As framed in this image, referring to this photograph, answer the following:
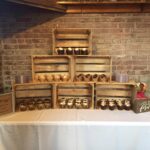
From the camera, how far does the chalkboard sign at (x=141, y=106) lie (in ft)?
7.79

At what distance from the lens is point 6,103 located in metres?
2.34

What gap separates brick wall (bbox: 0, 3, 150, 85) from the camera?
2.79 m

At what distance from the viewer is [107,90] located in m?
2.75

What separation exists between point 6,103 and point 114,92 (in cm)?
140

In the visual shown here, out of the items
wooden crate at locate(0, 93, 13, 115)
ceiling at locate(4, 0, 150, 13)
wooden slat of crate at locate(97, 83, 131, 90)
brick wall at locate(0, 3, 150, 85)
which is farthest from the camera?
brick wall at locate(0, 3, 150, 85)

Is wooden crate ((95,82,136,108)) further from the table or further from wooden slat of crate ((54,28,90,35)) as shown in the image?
wooden slat of crate ((54,28,90,35))

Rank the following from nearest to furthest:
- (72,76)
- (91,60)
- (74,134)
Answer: (74,134) < (72,76) < (91,60)

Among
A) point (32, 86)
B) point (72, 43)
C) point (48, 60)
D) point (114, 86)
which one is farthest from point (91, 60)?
point (32, 86)

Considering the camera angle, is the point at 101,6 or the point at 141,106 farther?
the point at 101,6

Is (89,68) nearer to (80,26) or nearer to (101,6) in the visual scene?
(80,26)

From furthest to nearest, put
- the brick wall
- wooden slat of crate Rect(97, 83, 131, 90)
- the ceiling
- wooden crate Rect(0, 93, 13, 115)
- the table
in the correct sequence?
1. the brick wall
2. wooden slat of crate Rect(97, 83, 131, 90)
3. the ceiling
4. wooden crate Rect(0, 93, 13, 115)
5. the table

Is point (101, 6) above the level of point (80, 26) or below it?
above

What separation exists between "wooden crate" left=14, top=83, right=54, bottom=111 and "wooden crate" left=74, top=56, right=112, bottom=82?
0.45 metres

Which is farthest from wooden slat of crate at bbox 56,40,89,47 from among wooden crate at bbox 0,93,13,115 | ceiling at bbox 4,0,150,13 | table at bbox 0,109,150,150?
Answer: table at bbox 0,109,150,150
